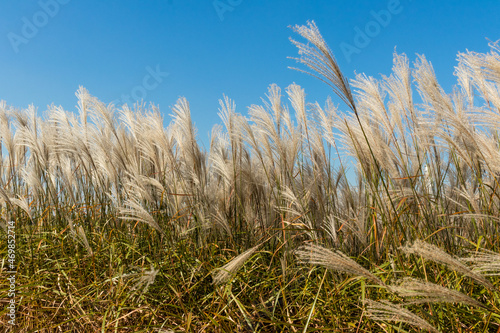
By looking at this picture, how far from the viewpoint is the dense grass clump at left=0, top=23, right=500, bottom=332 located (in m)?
1.97

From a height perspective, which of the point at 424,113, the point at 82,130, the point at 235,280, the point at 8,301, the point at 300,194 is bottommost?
the point at 235,280

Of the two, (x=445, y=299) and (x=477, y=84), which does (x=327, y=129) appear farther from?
(x=445, y=299)

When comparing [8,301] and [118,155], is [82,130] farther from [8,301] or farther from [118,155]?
[8,301]

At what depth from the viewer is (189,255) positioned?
2.78m

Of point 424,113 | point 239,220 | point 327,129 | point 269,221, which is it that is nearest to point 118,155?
point 239,220

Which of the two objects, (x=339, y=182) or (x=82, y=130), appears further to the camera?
(x=82, y=130)

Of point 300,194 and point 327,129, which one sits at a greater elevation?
point 327,129

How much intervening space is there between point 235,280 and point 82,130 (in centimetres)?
193

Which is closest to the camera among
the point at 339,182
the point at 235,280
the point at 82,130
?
the point at 235,280

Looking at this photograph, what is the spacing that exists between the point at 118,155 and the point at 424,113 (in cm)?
233

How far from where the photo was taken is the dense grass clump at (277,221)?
1968 millimetres

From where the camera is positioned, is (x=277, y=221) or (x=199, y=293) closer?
(x=199, y=293)

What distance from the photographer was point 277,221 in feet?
10.2

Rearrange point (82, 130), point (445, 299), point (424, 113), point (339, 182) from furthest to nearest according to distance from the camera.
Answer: point (82, 130) < point (339, 182) < point (424, 113) < point (445, 299)
